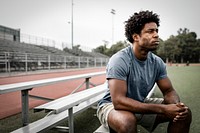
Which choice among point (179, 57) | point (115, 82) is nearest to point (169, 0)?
point (115, 82)

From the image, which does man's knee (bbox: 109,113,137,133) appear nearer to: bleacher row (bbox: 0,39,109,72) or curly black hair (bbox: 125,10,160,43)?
curly black hair (bbox: 125,10,160,43)

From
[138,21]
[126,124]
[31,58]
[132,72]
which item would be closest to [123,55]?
[132,72]

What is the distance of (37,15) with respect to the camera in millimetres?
34812

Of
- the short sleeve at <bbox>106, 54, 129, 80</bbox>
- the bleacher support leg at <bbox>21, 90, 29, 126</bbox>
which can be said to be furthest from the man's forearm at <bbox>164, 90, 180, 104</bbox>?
the bleacher support leg at <bbox>21, 90, 29, 126</bbox>

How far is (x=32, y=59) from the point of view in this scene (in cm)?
1727

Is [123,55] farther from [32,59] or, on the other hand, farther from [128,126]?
[32,59]

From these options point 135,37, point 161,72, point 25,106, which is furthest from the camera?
point 25,106

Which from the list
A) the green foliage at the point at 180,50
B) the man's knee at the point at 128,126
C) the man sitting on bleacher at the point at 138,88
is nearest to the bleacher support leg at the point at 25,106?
the man sitting on bleacher at the point at 138,88

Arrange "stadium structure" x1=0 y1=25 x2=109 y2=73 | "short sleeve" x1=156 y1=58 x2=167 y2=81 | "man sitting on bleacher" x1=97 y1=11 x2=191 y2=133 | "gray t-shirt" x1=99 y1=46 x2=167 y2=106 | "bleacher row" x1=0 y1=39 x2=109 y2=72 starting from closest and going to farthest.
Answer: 1. "man sitting on bleacher" x1=97 y1=11 x2=191 y2=133
2. "gray t-shirt" x1=99 y1=46 x2=167 y2=106
3. "short sleeve" x1=156 y1=58 x2=167 y2=81
4. "bleacher row" x1=0 y1=39 x2=109 y2=72
5. "stadium structure" x1=0 y1=25 x2=109 y2=73

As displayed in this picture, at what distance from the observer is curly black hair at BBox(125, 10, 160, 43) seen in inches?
82.7

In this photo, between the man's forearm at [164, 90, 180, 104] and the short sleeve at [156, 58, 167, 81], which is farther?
the short sleeve at [156, 58, 167, 81]

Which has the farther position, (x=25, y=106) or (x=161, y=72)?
(x=25, y=106)

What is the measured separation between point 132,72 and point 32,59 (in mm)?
16521

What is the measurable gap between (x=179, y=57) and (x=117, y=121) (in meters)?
63.9
